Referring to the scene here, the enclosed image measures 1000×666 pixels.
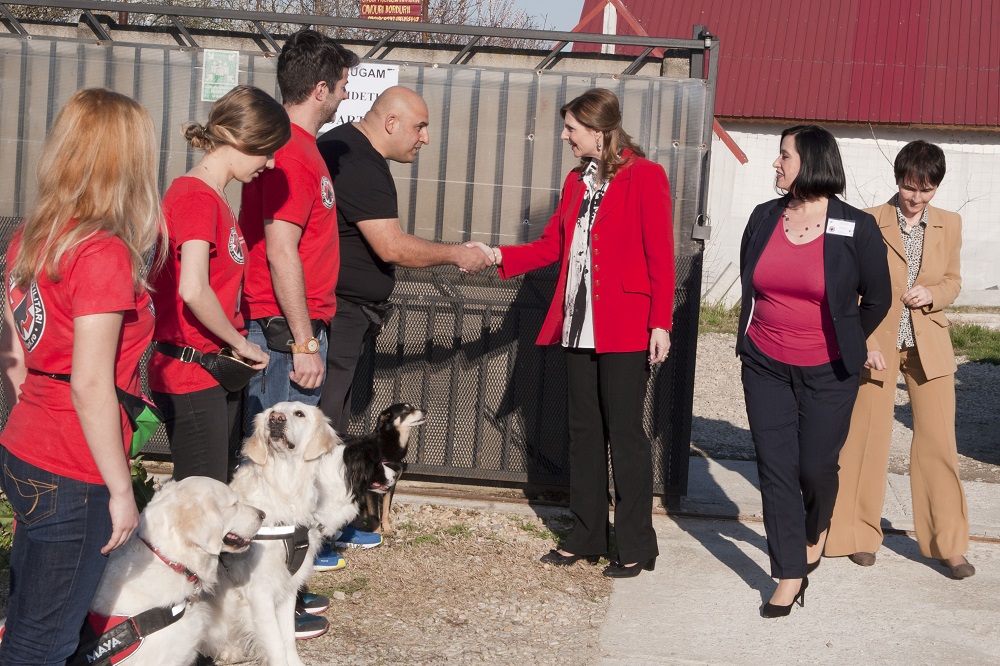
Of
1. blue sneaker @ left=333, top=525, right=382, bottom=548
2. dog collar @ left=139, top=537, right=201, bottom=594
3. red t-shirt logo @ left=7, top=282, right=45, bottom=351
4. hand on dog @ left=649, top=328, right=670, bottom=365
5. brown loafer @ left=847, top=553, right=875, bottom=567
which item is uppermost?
red t-shirt logo @ left=7, top=282, right=45, bottom=351

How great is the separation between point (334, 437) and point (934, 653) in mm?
2565

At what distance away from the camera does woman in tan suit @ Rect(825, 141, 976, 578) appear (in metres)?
4.77

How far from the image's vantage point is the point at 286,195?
12.0 feet

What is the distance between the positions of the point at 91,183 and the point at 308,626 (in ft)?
7.22

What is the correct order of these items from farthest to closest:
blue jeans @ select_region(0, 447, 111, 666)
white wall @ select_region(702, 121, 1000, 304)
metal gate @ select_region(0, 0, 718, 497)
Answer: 1. white wall @ select_region(702, 121, 1000, 304)
2. metal gate @ select_region(0, 0, 718, 497)
3. blue jeans @ select_region(0, 447, 111, 666)

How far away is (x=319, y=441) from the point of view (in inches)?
142

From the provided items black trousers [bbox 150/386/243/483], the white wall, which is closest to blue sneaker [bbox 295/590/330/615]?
black trousers [bbox 150/386/243/483]

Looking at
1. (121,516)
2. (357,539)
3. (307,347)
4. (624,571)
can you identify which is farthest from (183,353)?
(624,571)

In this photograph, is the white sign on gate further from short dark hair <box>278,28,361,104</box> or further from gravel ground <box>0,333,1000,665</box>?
gravel ground <box>0,333,1000,665</box>

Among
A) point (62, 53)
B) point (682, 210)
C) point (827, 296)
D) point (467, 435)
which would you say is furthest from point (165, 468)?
point (827, 296)

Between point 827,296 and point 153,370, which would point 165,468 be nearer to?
point 153,370

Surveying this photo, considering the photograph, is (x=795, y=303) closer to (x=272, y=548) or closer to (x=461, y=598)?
(x=461, y=598)

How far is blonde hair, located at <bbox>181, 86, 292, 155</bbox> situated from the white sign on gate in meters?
2.72

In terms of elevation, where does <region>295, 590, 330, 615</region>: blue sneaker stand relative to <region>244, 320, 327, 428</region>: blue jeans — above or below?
below
